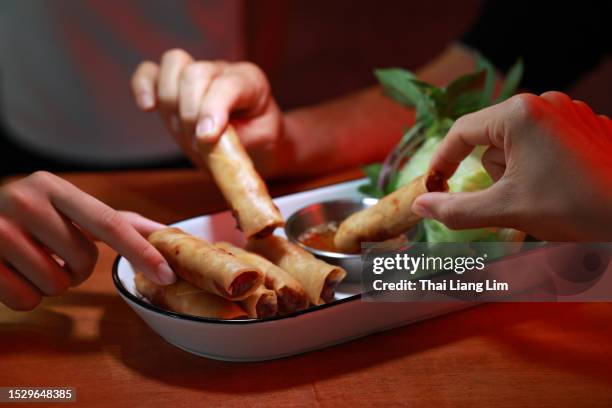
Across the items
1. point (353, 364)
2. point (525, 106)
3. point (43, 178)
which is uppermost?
point (525, 106)

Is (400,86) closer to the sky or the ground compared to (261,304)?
closer to the sky

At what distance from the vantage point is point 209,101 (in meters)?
1.34

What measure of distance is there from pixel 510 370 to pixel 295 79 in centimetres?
297

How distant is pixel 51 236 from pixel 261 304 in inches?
12.8

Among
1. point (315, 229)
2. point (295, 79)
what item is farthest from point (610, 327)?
point (295, 79)

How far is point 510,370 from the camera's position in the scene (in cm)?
93

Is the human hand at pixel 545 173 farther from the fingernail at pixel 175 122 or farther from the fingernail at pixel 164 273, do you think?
the fingernail at pixel 175 122

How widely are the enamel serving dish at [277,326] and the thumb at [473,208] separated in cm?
16

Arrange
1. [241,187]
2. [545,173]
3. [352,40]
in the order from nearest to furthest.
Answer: [545,173], [241,187], [352,40]

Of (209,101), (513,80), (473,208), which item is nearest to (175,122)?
(209,101)

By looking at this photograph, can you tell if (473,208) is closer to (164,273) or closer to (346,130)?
(164,273)

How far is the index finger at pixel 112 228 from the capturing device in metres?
0.96

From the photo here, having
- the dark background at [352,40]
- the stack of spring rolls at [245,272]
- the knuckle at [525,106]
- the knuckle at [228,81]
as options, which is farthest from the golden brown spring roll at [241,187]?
the dark background at [352,40]

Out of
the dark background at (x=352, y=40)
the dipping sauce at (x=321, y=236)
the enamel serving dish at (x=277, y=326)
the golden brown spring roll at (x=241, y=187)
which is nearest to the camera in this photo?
the enamel serving dish at (x=277, y=326)
